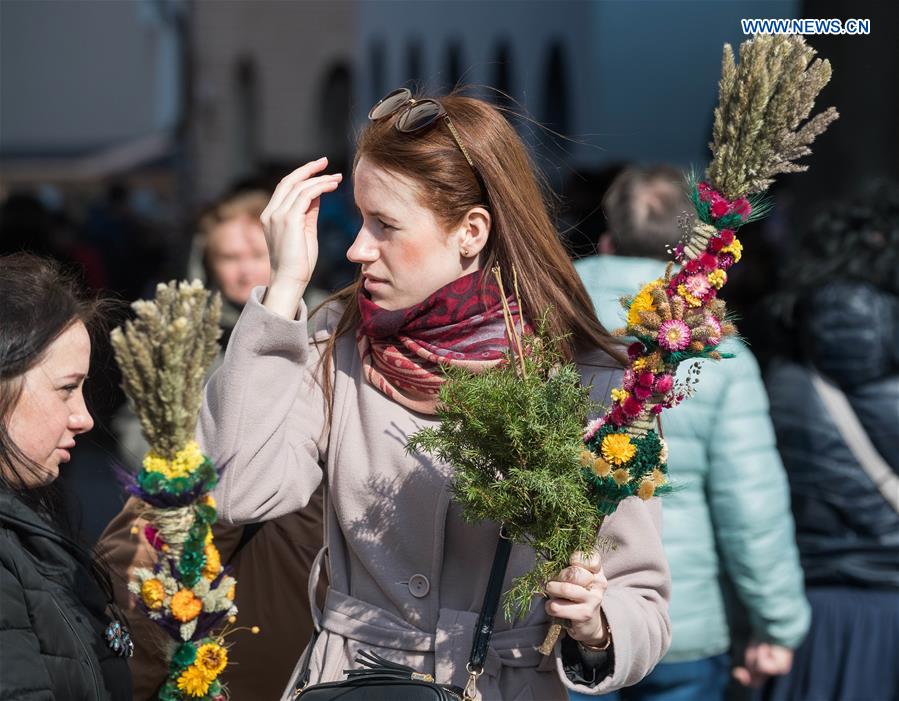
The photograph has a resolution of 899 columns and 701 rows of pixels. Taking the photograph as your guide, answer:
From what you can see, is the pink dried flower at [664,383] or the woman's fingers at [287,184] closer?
the pink dried flower at [664,383]

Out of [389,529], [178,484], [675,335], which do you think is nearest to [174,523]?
[178,484]

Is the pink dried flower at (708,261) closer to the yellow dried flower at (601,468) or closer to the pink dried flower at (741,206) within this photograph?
the pink dried flower at (741,206)

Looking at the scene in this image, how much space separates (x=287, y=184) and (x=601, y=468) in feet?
2.75

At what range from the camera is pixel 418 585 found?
2.25 meters

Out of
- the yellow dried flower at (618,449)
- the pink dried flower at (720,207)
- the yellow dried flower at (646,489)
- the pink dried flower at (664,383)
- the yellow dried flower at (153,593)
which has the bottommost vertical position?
the yellow dried flower at (153,593)

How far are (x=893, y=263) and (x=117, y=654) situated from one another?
296 cm

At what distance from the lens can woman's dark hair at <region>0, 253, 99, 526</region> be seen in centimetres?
208

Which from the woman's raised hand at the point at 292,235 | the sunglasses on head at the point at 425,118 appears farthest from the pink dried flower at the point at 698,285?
the woman's raised hand at the point at 292,235

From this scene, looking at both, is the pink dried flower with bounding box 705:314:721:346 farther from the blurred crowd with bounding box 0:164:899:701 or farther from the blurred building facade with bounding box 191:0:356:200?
the blurred building facade with bounding box 191:0:356:200

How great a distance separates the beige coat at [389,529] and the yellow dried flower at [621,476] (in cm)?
23

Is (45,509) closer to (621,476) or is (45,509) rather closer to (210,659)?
(210,659)

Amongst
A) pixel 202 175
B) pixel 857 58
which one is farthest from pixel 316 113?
pixel 857 58

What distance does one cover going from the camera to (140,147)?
22.6 m

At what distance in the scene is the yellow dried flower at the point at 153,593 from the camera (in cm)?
222
